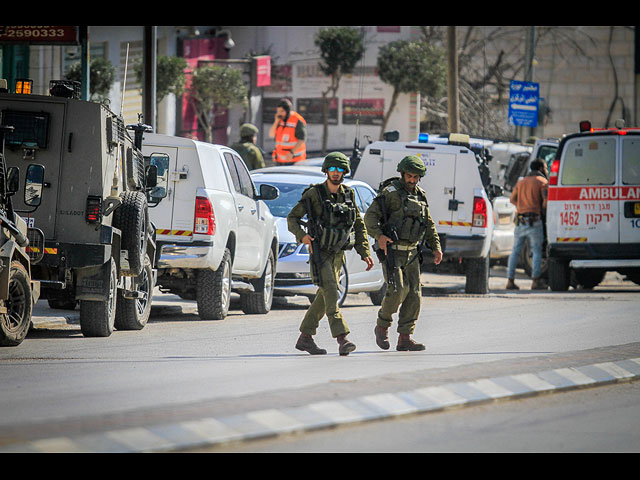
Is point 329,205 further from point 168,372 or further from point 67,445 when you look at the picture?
point 67,445

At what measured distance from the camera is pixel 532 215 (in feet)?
66.5

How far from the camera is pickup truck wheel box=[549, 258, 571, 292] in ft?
63.9

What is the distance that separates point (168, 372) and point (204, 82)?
2325cm

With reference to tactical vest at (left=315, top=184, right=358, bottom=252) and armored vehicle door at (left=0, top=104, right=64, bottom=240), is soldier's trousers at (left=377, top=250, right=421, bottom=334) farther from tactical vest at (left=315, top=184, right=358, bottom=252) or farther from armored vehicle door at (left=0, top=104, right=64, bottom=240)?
armored vehicle door at (left=0, top=104, right=64, bottom=240)

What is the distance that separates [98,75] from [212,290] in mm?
12710

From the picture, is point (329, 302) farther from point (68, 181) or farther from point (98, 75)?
point (98, 75)

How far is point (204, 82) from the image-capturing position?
3192 cm

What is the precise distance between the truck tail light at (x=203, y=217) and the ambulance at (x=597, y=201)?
7141 mm

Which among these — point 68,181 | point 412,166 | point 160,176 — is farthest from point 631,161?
point 68,181

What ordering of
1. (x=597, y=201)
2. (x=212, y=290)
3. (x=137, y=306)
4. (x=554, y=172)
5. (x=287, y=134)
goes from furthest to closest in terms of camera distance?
(x=287, y=134), (x=554, y=172), (x=597, y=201), (x=212, y=290), (x=137, y=306)

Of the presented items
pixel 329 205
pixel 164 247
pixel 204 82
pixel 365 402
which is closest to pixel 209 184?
pixel 164 247

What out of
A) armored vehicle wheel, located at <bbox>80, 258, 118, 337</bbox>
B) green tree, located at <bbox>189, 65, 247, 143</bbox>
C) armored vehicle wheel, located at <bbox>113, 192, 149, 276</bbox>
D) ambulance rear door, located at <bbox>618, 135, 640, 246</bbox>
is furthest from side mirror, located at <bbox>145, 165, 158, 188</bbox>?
green tree, located at <bbox>189, 65, 247, 143</bbox>

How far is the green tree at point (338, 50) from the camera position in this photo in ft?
117

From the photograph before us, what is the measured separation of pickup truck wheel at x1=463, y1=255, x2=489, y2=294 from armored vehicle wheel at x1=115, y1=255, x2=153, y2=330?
278 inches
